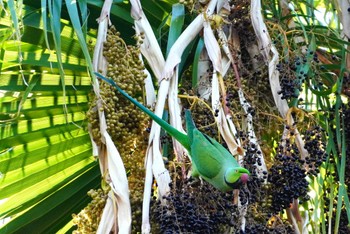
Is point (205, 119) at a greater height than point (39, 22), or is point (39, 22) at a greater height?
point (39, 22)

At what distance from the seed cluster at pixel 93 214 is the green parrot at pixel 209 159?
0.22 m

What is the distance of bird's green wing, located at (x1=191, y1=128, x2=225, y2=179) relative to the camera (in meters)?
1.57

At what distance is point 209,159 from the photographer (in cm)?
159

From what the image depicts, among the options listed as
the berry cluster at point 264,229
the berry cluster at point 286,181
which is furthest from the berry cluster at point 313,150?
the berry cluster at point 264,229

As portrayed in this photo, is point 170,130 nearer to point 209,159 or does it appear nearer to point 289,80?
point 209,159

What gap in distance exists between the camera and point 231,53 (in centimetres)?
199

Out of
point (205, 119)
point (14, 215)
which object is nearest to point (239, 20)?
point (205, 119)

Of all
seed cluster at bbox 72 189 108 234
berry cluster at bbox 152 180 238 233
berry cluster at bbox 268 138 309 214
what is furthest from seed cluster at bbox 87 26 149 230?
berry cluster at bbox 268 138 309 214

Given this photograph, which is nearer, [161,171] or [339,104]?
[161,171]

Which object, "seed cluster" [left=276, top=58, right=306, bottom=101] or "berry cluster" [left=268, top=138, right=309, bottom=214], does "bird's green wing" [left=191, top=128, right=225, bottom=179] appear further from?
"seed cluster" [left=276, top=58, right=306, bottom=101]

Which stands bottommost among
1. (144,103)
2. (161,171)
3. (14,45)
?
(161,171)

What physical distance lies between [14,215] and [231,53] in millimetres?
740

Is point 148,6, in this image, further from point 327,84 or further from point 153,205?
point 153,205

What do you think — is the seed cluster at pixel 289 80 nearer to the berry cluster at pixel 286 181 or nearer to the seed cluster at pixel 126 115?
the berry cluster at pixel 286 181
